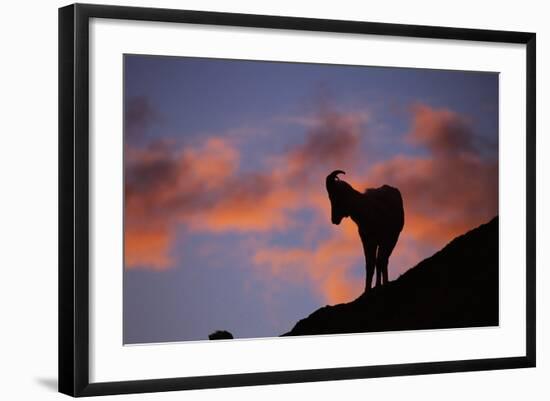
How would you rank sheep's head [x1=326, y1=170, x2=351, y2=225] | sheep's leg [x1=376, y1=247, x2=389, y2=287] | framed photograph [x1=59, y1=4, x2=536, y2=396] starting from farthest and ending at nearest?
sheep's leg [x1=376, y1=247, x2=389, y2=287] → sheep's head [x1=326, y1=170, x2=351, y2=225] → framed photograph [x1=59, y1=4, x2=536, y2=396]

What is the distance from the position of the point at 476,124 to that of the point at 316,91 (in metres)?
0.99

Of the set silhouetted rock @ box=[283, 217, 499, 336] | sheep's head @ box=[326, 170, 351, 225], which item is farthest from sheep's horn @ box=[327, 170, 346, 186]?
silhouetted rock @ box=[283, 217, 499, 336]

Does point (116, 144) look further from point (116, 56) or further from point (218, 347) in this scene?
point (218, 347)

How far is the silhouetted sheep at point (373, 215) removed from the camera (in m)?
6.42

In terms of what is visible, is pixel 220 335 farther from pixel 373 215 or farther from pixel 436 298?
pixel 436 298

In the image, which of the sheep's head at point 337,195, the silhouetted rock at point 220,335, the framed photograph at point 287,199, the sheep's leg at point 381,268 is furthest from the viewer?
the sheep's leg at point 381,268

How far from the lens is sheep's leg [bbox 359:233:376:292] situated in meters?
6.49

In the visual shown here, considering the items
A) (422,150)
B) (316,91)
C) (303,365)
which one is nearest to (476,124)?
(422,150)

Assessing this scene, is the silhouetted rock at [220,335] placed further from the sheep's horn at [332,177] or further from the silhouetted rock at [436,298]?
the sheep's horn at [332,177]

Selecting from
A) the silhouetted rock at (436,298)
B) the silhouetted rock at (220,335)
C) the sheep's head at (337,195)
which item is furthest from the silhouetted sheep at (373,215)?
the silhouetted rock at (220,335)

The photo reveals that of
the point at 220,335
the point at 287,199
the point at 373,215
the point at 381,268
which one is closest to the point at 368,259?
the point at 381,268

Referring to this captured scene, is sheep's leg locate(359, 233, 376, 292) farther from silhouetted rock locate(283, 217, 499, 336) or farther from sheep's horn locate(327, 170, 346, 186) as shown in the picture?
sheep's horn locate(327, 170, 346, 186)

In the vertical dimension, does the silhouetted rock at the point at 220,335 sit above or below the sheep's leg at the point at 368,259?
A: below

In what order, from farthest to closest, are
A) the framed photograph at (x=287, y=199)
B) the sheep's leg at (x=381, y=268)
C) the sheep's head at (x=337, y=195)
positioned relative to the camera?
the sheep's leg at (x=381, y=268), the sheep's head at (x=337, y=195), the framed photograph at (x=287, y=199)
